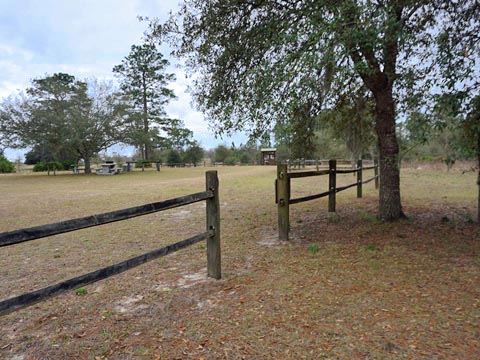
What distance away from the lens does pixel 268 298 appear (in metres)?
3.14

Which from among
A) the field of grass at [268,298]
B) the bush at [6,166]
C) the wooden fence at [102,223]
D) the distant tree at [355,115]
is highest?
the distant tree at [355,115]

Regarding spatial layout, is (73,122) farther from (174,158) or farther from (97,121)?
(174,158)

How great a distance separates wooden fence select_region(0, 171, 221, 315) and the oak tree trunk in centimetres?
356

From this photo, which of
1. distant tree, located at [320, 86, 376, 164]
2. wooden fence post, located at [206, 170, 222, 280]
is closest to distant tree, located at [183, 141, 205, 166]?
distant tree, located at [320, 86, 376, 164]

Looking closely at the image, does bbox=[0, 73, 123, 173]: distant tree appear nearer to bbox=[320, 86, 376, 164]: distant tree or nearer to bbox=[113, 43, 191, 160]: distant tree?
bbox=[113, 43, 191, 160]: distant tree

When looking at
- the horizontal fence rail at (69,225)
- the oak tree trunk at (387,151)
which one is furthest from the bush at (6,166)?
the oak tree trunk at (387,151)

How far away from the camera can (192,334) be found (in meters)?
2.52

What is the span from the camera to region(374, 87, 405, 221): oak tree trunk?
18.2 ft

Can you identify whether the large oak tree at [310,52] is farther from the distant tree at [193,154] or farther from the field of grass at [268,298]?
the distant tree at [193,154]

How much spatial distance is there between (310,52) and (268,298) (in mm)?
3019

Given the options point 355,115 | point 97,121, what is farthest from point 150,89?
point 355,115

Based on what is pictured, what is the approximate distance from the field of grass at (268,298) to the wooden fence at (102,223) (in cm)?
56

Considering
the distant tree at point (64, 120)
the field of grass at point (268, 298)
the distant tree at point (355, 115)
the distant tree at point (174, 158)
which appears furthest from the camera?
the distant tree at point (174, 158)

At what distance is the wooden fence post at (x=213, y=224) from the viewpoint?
3500 millimetres
